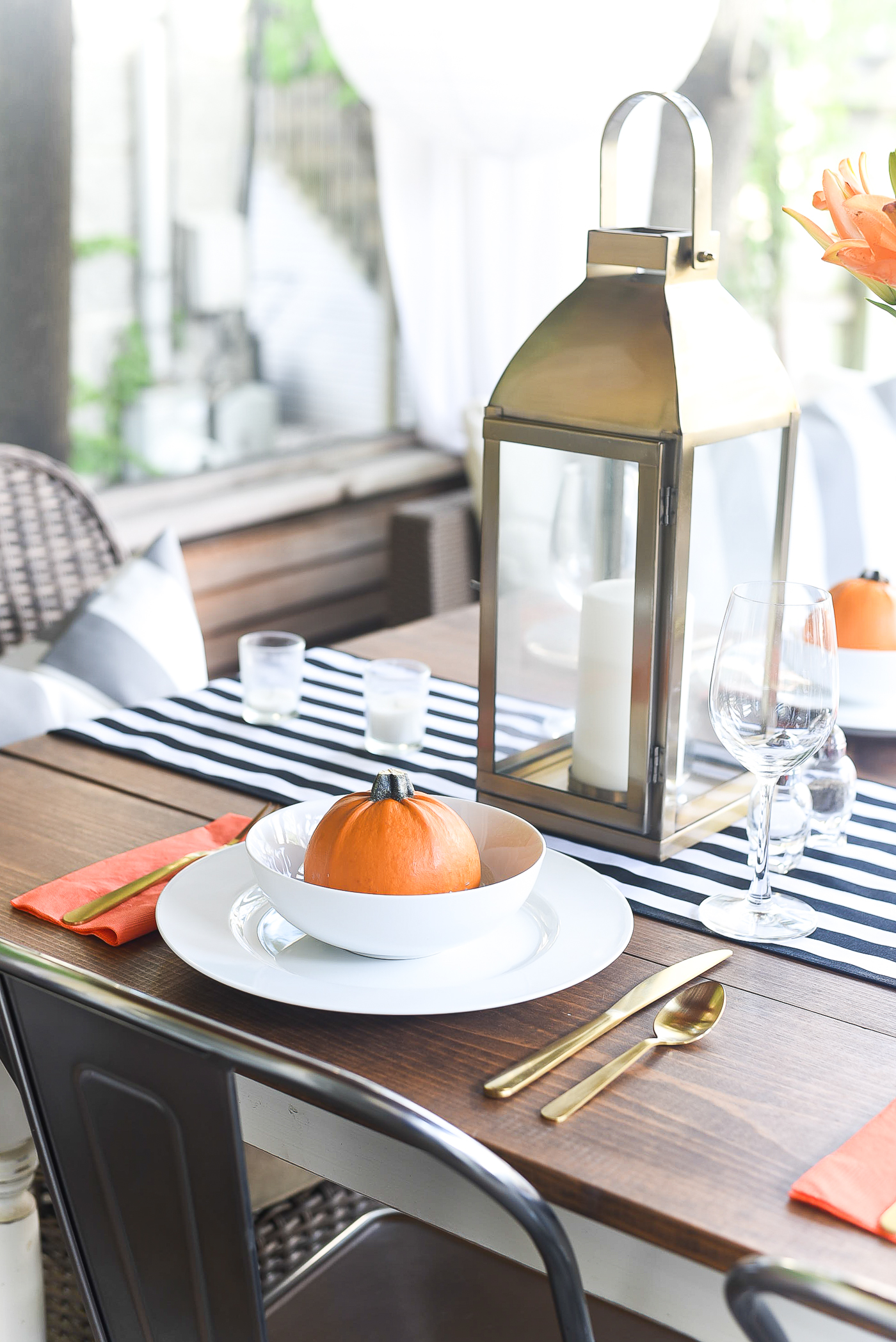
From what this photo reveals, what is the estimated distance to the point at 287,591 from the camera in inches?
118

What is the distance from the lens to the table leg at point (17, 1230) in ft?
3.01

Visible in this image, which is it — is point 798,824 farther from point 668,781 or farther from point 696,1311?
point 696,1311

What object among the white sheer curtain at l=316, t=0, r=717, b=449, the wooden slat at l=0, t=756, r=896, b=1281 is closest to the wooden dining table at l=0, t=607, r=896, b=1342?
the wooden slat at l=0, t=756, r=896, b=1281

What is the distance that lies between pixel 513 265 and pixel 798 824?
240 cm

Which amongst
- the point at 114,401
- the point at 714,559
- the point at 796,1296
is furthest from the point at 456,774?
the point at 114,401

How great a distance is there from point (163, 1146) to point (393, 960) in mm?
205

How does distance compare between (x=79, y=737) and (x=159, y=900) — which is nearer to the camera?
(x=159, y=900)

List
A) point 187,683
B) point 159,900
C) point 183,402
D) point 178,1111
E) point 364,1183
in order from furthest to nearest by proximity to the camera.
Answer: point 183,402, point 187,683, point 159,900, point 364,1183, point 178,1111

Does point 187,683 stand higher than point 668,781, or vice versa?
point 668,781

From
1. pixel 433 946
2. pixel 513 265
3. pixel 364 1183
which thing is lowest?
pixel 364 1183

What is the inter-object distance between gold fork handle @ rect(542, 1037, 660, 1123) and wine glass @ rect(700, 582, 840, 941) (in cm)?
16

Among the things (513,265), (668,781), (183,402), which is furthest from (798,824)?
(513,265)

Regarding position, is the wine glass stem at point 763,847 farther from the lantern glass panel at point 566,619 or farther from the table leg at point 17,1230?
the table leg at point 17,1230

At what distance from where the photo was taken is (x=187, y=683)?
1.55 meters
